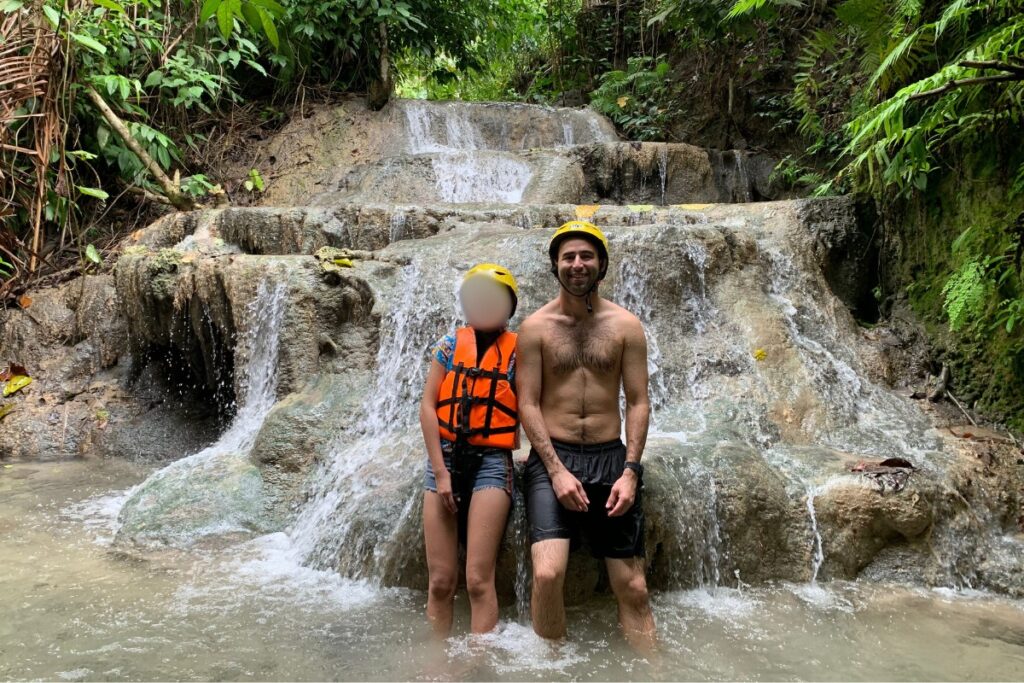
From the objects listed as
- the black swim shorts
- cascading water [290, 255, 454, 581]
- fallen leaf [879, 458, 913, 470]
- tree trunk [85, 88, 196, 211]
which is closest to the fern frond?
fallen leaf [879, 458, 913, 470]

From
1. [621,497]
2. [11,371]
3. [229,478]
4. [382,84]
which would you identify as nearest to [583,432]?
[621,497]

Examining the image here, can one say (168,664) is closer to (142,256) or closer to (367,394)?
(367,394)

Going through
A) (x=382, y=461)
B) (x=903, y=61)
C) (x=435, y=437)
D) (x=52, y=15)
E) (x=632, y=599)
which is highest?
(x=52, y=15)

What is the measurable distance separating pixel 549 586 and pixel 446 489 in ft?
1.73

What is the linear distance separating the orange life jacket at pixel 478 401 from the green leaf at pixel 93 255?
17.9 ft

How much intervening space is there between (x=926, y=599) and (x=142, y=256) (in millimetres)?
5748

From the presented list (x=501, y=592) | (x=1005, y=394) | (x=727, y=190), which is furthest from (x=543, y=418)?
(x=727, y=190)

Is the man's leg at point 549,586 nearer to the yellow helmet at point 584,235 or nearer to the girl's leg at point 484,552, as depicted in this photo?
the girl's leg at point 484,552

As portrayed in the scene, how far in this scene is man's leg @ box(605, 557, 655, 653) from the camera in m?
2.72

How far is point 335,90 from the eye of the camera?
10406 millimetres

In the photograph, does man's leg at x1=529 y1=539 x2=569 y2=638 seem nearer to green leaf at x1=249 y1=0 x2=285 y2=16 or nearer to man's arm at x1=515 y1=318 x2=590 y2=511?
man's arm at x1=515 y1=318 x2=590 y2=511

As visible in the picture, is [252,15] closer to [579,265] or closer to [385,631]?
[579,265]

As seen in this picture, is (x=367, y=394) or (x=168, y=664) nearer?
(x=168, y=664)

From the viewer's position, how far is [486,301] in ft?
9.48
